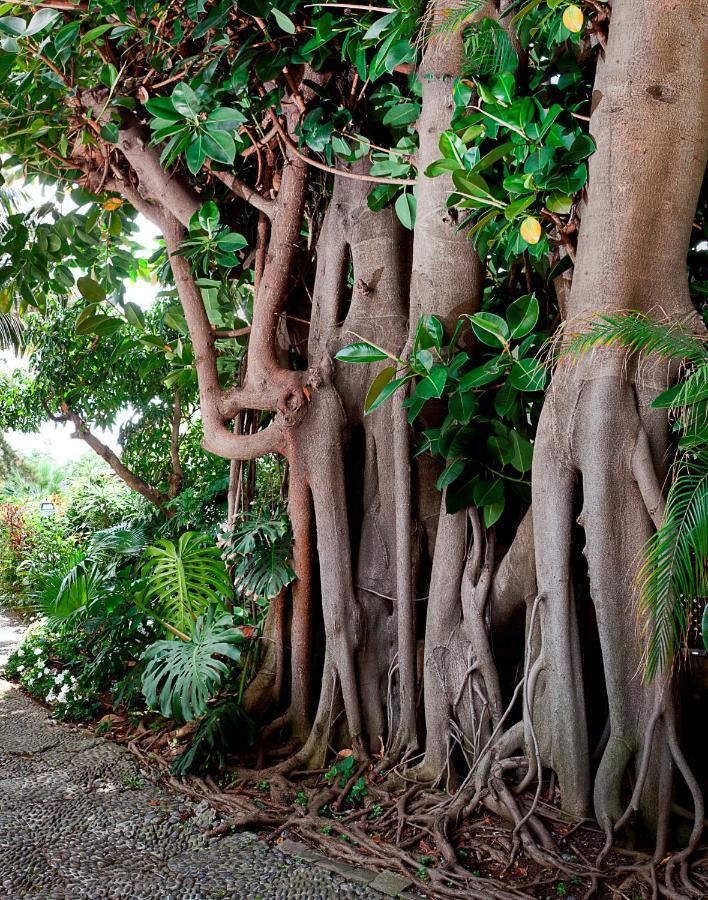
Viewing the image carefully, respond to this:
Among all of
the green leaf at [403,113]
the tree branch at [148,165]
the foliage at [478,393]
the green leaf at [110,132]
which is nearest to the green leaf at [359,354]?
the foliage at [478,393]

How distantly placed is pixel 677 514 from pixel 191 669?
1.98 m

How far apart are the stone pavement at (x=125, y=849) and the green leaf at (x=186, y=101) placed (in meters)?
2.39

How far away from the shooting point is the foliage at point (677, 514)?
184 cm

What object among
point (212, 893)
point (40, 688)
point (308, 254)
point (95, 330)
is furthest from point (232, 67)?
point (40, 688)

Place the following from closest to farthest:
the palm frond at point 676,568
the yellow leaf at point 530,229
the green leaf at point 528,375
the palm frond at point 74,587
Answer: the palm frond at point 676,568, the yellow leaf at point 530,229, the green leaf at point 528,375, the palm frond at point 74,587

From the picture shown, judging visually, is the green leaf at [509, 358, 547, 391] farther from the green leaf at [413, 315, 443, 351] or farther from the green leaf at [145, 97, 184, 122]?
the green leaf at [145, 97, 184, 122]

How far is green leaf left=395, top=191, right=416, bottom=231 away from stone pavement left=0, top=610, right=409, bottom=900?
2.21 meters

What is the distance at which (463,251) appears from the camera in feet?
9.23

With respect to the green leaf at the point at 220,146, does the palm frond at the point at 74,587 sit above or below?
below

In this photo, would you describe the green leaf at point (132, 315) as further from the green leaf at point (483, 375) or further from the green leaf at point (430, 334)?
the green leaf at point (483, 375)

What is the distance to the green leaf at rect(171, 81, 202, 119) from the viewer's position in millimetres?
2680

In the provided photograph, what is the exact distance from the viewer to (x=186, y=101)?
2705mm

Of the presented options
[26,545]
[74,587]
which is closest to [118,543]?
[74,587]

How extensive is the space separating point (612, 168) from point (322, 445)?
4.87 ft
